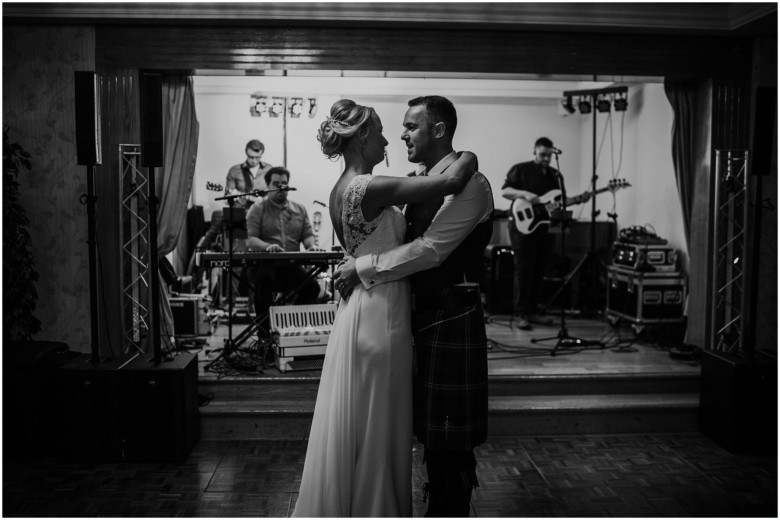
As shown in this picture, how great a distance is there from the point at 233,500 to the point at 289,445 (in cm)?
87

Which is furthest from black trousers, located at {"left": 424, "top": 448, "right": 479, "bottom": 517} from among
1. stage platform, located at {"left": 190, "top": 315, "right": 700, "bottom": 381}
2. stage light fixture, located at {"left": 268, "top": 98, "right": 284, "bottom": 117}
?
stage light fixture, located at {"left": 268, "top": 98, "right": 284, "bottom": 117}

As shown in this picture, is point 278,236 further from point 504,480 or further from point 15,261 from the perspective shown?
point 504,480

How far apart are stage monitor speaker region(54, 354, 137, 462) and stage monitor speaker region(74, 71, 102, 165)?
1.20 metres

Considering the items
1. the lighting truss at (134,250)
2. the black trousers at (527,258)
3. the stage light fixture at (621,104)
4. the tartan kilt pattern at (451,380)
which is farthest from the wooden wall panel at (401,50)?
the tartan kilt pattern at (451,380)

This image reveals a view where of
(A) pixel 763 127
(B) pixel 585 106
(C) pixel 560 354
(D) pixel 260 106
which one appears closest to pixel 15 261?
(C) pixel 560 354

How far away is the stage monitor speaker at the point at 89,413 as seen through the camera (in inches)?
138

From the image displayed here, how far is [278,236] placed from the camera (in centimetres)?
573

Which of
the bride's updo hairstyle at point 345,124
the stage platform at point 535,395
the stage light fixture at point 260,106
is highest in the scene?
the stage light fixture at point 260,106

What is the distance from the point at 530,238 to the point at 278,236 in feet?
8.36

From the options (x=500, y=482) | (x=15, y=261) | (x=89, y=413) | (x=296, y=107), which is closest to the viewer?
(x=500, y=482)

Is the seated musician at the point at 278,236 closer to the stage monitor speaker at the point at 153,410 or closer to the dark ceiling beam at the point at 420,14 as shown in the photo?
the dark ceiling beam at the point at 420,14

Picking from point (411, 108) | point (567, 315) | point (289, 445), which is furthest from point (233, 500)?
point (567, 315)

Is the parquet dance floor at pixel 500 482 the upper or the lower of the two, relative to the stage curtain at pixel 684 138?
lower

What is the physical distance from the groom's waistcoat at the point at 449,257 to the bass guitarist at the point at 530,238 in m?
4.17
